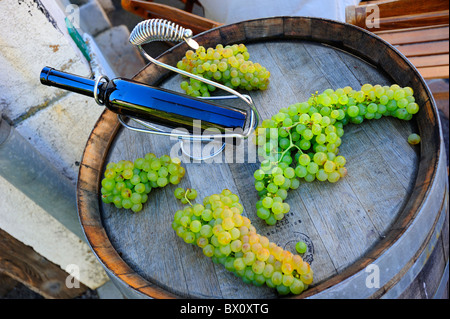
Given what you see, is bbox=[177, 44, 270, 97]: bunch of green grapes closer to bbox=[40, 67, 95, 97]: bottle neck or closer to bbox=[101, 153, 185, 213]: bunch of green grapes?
bbox=[101, 153, 185, 213]: bunch of green grapes

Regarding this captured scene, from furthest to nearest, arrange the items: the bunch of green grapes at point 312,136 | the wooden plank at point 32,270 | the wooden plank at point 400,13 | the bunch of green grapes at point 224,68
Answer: the wooden plank at point 32,270 → the wooden plank at point 400,13 → the bunch of green grapes at point 224,68 → the bunch of green grapes at point 312,136

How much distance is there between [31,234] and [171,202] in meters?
1.09

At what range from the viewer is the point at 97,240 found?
117 centimetres

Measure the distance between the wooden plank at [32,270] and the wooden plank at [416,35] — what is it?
2.39 meters

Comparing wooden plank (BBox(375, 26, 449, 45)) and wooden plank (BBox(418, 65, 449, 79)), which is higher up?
wooden plank (BBox(375, 26, 449, 45))

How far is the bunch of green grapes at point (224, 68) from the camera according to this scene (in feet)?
4.49

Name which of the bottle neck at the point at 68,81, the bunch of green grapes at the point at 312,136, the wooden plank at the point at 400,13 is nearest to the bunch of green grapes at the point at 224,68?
the bunch of green grapes at the point at 312,136

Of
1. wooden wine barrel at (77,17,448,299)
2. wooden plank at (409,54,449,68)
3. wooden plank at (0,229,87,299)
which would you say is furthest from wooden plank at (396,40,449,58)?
wooden plank at (0,229,87,299)

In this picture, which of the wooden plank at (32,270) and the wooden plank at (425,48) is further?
the wooden plank at (425,48)

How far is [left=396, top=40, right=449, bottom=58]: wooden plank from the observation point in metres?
2.09

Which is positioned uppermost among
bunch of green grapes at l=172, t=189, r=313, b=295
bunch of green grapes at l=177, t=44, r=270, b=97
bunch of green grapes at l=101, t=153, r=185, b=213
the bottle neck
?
the bottle neck

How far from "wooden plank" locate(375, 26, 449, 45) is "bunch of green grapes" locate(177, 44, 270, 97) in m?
1.22

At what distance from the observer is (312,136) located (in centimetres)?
118

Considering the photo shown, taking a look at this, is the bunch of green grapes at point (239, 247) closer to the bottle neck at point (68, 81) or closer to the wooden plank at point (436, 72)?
the bottle neck at point (68, 81)
